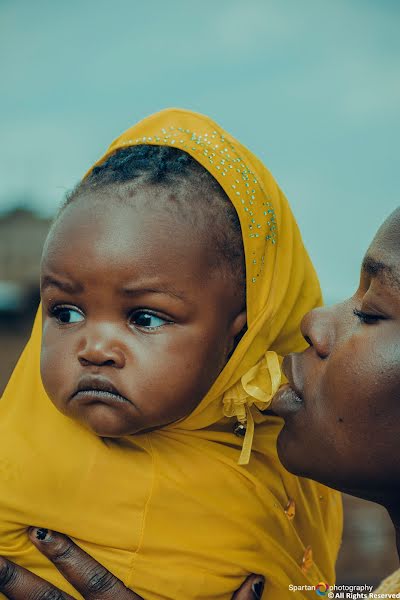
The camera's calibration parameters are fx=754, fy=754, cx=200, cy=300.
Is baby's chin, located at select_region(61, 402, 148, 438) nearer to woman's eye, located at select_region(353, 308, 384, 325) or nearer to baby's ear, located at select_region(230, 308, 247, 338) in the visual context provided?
baby's ear, located at select_region(230, 308, 247, 338)

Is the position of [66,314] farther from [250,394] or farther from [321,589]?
[321,589]

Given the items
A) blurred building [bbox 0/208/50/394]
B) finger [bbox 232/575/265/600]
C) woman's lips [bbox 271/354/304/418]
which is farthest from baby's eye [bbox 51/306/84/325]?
blurred building [bbox 0/208/50/394]

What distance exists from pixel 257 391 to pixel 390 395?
0.58 meters

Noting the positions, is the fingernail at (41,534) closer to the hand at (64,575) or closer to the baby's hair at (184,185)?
the hand at (64,575)

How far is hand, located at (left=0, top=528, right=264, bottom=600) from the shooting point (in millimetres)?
2463

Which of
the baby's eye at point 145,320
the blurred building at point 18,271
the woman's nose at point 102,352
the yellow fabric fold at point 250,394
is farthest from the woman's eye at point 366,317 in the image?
the blurred building at point 18,271

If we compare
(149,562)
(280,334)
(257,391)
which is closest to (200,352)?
(257,391)

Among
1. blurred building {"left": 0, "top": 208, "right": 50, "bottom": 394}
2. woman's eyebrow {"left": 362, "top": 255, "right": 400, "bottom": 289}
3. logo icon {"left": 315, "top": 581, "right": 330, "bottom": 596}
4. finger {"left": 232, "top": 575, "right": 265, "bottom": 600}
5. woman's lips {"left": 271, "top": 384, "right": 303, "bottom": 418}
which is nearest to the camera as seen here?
woman's eyebrow {"left": 362, "top": 255, "right": 400, "bottom": 289}

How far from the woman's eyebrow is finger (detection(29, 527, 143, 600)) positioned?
130 cm

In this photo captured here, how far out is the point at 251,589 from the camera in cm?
257

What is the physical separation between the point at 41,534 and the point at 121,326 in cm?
78

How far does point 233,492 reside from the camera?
264cm

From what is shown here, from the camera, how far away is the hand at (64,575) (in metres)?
2.46

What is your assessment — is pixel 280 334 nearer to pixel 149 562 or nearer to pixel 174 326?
pixel 174 326
